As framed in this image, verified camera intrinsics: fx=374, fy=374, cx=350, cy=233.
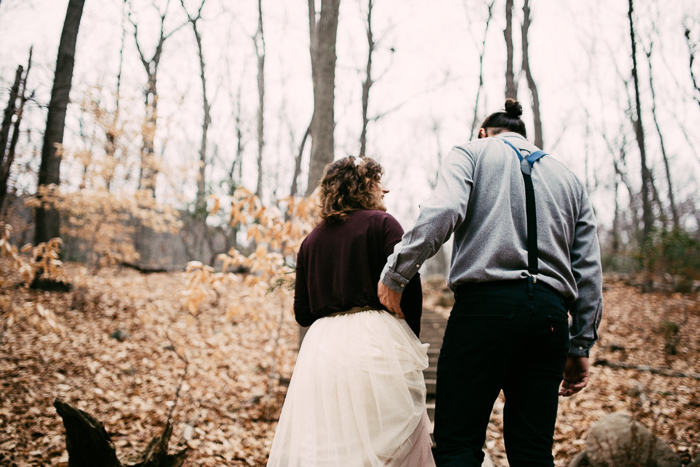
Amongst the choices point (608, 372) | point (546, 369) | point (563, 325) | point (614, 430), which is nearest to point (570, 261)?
point (563, 325)

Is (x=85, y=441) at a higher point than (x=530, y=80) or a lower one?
lower

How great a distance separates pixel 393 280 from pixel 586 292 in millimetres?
829

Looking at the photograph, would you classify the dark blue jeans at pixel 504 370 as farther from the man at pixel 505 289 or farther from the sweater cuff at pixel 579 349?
the sweater cuff at pixel 579 349

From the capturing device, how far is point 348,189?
1.96 meters

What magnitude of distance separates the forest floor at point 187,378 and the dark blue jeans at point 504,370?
2014 millimetres

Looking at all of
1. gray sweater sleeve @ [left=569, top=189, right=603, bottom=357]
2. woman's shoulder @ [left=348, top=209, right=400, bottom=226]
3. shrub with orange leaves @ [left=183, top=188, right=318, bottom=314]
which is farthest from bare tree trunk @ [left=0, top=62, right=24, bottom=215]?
gray sweater sleeve @ [left=569, top=189, right=603, bottom=357]

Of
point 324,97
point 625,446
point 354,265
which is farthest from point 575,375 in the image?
point 324,97

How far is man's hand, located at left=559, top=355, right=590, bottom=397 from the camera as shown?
163 cm

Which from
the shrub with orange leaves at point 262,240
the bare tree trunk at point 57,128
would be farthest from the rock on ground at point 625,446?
the bare tree trunk at point 57,128

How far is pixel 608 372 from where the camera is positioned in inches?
198

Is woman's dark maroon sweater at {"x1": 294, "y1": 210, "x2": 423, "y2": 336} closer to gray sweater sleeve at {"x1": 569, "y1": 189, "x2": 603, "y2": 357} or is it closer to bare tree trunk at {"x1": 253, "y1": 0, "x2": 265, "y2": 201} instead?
gray sweater sleeve at {"x1": 569, "y1": 189, "x2": 603, "y2": 357}

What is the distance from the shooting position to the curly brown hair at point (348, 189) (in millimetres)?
1937

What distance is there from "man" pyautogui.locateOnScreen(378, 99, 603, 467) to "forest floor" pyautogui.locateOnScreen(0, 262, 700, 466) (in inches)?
79.6

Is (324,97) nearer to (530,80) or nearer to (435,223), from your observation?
(435,223)
